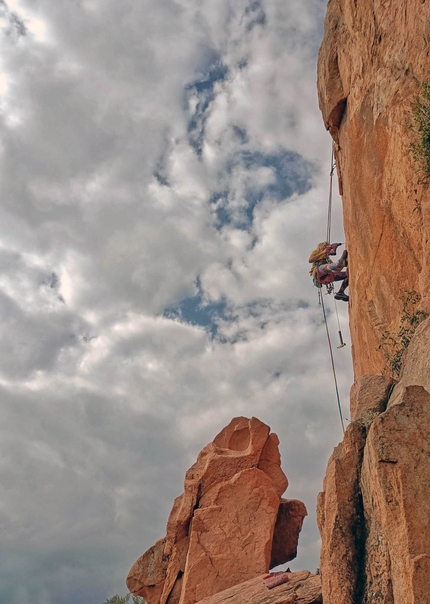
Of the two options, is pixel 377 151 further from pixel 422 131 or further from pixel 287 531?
pixel 287 531

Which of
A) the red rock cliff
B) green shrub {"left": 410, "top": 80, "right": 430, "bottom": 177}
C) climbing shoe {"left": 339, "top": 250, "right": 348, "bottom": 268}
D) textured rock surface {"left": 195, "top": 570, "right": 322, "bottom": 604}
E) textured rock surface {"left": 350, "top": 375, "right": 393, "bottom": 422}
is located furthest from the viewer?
climbing shoe {"left": 339, "top": 250, "right": 348, "bottom": 268}

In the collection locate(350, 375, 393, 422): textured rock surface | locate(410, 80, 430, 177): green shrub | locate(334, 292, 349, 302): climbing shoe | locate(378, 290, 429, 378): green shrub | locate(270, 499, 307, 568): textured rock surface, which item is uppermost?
locate(334, 292, 349, 302): climbing shoe

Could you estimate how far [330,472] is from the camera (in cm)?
1223

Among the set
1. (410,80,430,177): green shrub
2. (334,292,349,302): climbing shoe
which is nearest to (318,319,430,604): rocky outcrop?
(410,80,430,177): green shrub

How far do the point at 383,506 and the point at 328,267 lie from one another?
1855 centimetres

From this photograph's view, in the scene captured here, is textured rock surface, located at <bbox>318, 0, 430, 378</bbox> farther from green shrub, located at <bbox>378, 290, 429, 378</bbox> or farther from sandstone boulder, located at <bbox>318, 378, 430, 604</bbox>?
sandstone boulder, located at <bbox>318, 378, 430, 604</bbox>

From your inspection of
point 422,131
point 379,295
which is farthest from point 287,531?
point 422,131

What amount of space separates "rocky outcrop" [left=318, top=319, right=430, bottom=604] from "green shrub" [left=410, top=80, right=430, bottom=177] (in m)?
5.73

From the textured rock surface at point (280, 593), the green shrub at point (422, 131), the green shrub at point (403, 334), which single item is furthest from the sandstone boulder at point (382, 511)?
the green shrub at point (422, 131)

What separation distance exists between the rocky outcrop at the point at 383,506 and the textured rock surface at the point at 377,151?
504 cm

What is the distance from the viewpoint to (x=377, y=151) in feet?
65.4

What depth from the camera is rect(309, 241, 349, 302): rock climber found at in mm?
27516

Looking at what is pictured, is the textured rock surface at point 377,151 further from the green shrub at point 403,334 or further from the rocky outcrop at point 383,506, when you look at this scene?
the rocky outcrop at point 383,506

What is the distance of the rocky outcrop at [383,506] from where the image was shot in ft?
31.3
